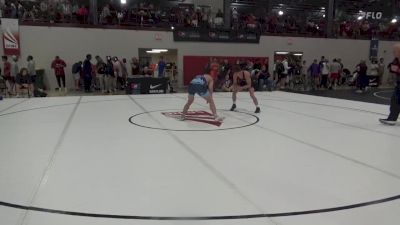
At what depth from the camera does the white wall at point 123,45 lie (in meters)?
16.3

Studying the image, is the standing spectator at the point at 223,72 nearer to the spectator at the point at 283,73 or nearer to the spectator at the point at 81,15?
the spectator at the point at 283,73

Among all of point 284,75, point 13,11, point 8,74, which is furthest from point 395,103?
point 13,11

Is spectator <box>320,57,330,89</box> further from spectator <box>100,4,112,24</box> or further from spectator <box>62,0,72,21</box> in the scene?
spectator <box>62,0,72,21</box>

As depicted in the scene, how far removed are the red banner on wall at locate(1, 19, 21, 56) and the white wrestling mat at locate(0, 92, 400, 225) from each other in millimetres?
9864

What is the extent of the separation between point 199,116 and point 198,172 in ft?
12.8

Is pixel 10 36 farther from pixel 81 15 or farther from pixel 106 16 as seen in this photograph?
pixel 106 16

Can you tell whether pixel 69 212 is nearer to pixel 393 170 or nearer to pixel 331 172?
pixel 331 172

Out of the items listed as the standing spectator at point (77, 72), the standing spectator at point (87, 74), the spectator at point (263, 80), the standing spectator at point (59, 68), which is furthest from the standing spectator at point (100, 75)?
the spectator at point (263, 80)

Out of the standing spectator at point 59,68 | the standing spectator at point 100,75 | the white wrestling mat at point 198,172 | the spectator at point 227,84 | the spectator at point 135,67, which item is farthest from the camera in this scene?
the spectator at point 135,67

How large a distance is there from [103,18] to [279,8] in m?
16.9

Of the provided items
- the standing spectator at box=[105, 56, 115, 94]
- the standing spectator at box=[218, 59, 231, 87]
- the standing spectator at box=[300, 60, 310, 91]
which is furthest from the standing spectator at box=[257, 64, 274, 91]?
the standing spectator at box=[105, 56, 115, 94]

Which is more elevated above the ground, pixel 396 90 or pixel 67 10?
pixel 67 10

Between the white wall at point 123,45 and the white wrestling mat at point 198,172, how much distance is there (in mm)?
10122

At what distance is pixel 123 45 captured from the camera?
17.9m
